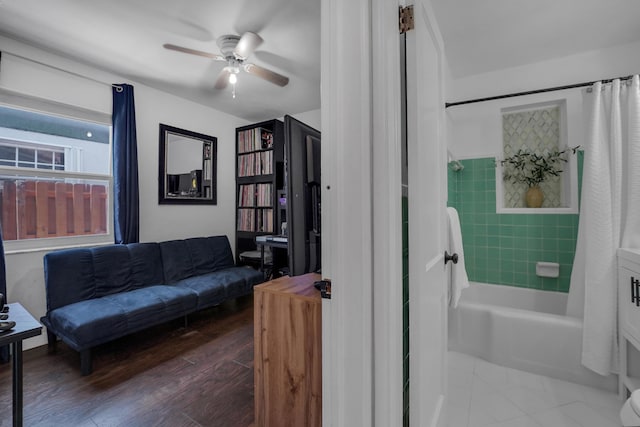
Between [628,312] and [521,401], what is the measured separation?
820mm

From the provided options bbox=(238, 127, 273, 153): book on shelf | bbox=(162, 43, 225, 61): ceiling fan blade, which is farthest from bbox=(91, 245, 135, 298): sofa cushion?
bbox=(238, 127, 273, 153): book on shelf

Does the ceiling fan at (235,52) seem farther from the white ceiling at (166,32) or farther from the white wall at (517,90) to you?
the white wall at (517,90)

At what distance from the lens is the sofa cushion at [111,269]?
8.08 ft

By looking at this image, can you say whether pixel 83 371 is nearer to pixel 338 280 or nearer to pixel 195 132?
pixel 338 280

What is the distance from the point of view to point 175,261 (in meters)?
3.04

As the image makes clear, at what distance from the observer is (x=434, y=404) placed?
125 centimetres

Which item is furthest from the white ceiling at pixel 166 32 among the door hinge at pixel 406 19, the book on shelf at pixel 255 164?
the door hinge at pixel 406 19

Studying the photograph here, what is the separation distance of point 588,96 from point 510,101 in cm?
64

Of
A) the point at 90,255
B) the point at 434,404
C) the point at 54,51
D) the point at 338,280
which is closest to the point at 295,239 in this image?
the point at 338,280

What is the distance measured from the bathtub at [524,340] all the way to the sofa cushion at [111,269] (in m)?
2.92

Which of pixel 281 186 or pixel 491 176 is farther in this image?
pixel 281 186

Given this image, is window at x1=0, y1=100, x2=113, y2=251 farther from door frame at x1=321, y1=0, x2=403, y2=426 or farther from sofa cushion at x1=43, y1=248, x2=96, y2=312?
door frame at x1=321, y1=0, x2=403, y2=426

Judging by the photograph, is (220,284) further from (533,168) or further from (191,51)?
(533,168)

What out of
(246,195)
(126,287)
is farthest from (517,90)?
(126,287)
